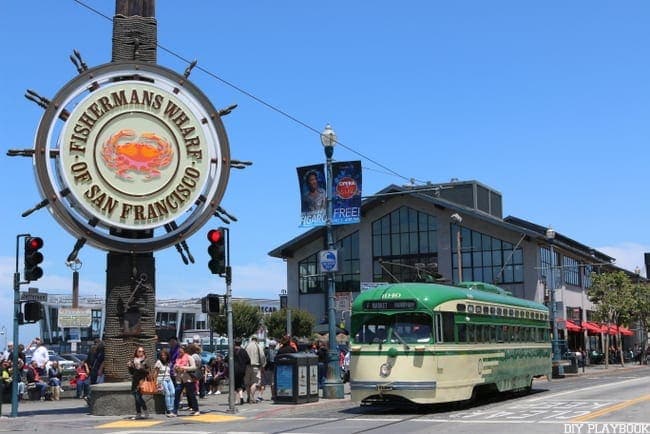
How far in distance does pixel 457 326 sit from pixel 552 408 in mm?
2845

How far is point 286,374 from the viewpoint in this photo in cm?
2184

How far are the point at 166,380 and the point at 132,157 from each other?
5.39 m

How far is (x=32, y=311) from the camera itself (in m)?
19.0

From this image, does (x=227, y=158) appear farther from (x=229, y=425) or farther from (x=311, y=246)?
(x=311, y=246)

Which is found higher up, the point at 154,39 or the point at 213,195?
the point at 154,39

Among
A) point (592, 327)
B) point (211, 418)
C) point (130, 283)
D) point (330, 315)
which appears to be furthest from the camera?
point (592, 327)

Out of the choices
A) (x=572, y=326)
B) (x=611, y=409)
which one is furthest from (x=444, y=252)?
(x=611, y=409)

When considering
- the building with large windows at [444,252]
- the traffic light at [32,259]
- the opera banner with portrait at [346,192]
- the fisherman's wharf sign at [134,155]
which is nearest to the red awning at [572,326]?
the building with large windows at [444,252]

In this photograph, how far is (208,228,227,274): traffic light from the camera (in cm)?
→ 1958

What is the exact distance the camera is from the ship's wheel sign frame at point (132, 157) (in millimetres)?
19484

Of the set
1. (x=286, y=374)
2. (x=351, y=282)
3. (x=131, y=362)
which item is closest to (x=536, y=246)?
(x=351, y=282)

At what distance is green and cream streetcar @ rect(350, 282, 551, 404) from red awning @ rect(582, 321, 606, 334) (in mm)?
47069

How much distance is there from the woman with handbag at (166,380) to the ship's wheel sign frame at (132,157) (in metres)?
2.77

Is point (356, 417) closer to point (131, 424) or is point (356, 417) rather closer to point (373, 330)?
point (373, 330)
